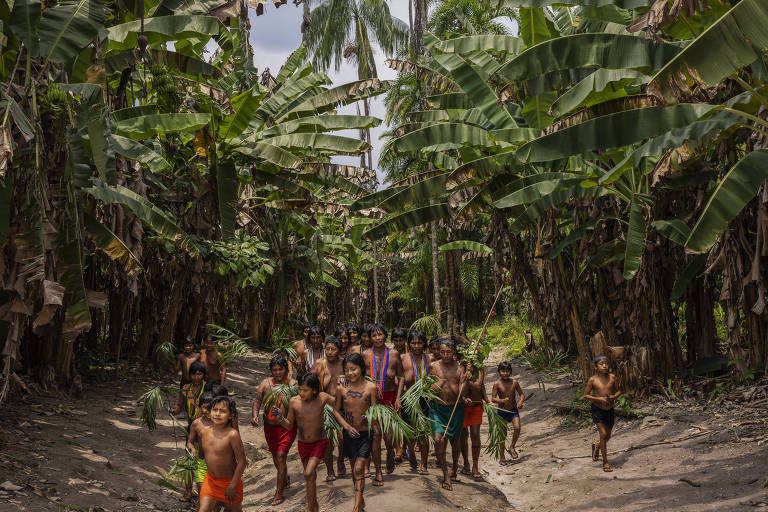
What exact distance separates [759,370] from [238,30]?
405 inches

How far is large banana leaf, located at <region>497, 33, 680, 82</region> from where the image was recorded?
243 inches

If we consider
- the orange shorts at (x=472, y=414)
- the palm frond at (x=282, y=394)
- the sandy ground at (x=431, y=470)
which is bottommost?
the sandy ground at (x=431, y=470)

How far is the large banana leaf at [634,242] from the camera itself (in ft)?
26.7

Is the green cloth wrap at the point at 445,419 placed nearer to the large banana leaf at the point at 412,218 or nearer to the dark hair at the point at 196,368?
the dark hair at the point at 196,368

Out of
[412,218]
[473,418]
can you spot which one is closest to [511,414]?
[473,418]

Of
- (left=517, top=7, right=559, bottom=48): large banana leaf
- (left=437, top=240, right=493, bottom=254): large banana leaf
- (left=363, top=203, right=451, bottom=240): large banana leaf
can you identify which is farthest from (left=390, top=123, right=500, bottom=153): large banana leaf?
(left=437, top=240, right=493, bottom=254): large banana leaf

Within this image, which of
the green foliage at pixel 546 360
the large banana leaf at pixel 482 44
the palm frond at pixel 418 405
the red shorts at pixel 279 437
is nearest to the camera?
the palm frond at pixel 418 405

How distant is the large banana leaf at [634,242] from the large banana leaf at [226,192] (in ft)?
22.6

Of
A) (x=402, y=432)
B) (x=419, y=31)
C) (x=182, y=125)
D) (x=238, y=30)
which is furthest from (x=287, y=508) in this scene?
(x=419, y=31)

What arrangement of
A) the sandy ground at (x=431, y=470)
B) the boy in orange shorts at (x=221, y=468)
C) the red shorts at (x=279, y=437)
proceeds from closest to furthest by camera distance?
the boy in orange shorts at (x=221, y=468) < the sandy ground at (x=431, y=470) < the red shorts at (x=279, y=437)

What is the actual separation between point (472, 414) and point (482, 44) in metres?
5.31

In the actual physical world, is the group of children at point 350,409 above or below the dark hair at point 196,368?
below

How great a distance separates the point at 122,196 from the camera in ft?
27.3

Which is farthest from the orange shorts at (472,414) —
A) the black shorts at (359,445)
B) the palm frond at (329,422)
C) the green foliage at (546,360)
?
the green foliage at (546,360)
